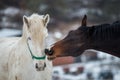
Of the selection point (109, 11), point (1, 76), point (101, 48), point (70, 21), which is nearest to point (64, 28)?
point (70, 21)

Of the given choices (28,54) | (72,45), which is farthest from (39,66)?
(72,45)

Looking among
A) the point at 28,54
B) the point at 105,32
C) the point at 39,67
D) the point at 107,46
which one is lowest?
the point at 39,67

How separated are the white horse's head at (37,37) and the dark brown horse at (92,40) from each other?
1.25 meters

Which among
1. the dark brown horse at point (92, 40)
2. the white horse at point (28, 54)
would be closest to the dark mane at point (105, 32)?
the dark brown horse at point (92, 40)

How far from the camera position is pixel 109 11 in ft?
83.3

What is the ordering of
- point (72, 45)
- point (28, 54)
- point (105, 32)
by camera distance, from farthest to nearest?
point (28, 54) < point (72, 45) < point (105, 32)

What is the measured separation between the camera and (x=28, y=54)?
23.0 feet

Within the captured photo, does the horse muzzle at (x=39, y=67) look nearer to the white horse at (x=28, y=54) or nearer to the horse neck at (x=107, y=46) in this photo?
the white horse at (x=28, y=54)

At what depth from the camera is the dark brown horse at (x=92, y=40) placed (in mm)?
4973

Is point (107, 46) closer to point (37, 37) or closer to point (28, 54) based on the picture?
point (37, 37)

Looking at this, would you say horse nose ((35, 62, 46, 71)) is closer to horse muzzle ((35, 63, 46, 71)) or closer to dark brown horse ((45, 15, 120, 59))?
horse muzzle ((35, 63, 46, 71))

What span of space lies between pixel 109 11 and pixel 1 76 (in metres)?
18.4

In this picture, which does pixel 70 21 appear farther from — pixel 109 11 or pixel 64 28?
pixel 109 11

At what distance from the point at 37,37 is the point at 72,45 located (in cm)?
140
